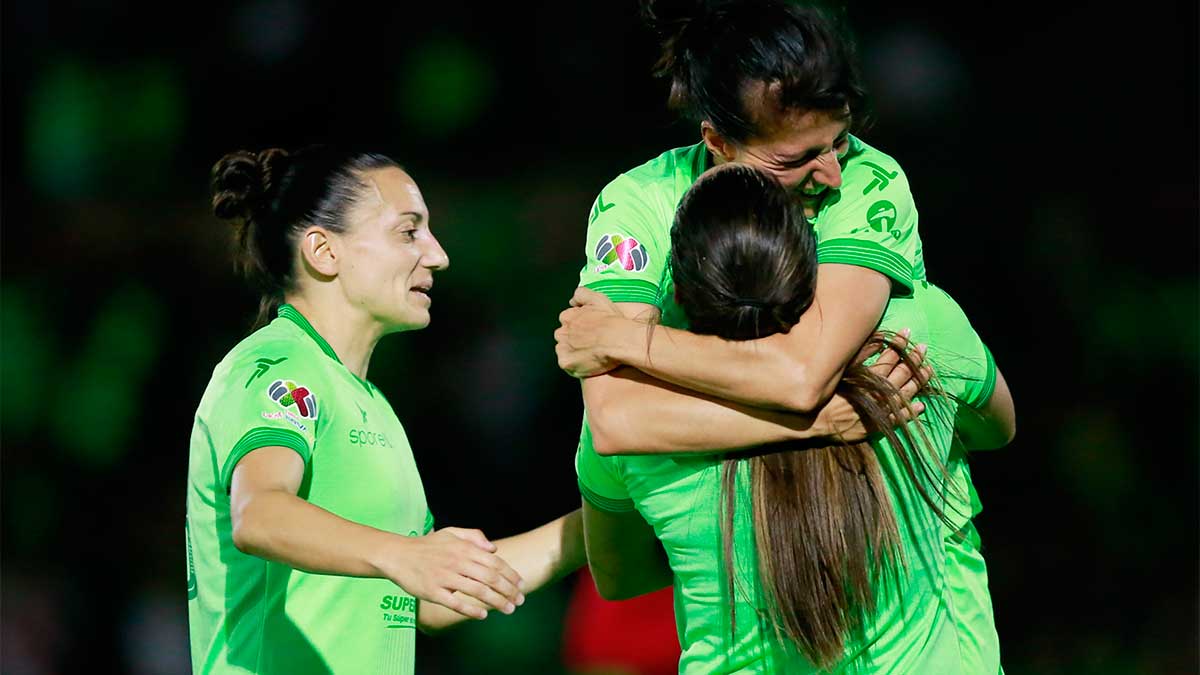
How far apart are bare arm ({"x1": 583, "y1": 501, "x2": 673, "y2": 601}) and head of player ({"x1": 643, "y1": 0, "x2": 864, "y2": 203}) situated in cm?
65

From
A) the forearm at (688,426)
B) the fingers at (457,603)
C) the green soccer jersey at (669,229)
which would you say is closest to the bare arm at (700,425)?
the forearm at (688,426)

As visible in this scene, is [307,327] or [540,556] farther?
[540,556]

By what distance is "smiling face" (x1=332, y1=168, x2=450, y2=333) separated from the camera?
2.87 m

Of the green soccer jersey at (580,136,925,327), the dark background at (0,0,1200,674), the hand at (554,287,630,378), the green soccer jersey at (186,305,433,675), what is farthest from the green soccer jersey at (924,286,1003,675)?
the dark background at (0,0,1200,674)

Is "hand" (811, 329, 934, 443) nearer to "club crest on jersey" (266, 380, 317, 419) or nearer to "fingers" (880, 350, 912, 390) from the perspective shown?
"fingers" (880, 350, 912, 390)

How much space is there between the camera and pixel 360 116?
20.7 ft

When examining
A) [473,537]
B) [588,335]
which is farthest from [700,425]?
[473,537]

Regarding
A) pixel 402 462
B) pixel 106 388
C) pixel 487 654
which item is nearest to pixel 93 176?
pixel 106 388

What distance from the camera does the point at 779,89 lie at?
232cm

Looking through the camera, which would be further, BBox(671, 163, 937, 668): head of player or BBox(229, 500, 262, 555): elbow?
BBox(229, 500, 262, 555): elbow

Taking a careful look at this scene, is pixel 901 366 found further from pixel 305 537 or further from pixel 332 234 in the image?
pixel 332 234

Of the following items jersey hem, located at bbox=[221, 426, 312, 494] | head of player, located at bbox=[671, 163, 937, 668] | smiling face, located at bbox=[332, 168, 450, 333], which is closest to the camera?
head of player, located at bbox=[671, 163, 937, 668]

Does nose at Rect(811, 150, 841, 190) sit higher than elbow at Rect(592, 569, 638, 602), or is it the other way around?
nose at Rect(811, 150, 841, 190)

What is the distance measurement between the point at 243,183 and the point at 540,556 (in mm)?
992
